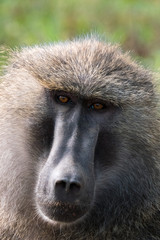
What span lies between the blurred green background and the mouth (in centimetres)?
312

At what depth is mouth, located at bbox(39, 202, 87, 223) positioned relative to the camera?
368cm

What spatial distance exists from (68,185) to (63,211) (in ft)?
0.64

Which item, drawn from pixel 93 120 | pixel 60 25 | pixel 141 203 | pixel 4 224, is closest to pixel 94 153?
pixel 93 120

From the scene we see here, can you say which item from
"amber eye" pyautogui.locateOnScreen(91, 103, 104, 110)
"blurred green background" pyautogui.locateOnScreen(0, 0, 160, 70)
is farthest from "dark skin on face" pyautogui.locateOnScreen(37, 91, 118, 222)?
"blurred green background" pyautogui.locateOnScreen(0, 0, 160, 70)

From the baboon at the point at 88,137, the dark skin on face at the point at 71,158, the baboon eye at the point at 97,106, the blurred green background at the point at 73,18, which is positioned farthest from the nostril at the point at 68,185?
the blurred green background at the point at 73,18

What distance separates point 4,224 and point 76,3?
11.8 ft

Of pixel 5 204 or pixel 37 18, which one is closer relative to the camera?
pixel 5 204

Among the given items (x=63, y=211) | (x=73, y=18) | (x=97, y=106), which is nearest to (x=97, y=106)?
(x=97, y=106)

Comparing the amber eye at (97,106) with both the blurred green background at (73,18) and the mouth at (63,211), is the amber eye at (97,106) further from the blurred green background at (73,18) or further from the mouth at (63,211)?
the blurred green background at (73,18)

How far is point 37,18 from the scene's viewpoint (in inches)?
282

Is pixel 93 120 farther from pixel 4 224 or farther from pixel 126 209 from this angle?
pixel 4 224

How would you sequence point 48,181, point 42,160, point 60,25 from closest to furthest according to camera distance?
point 48,181
point 42,160
point 60,25

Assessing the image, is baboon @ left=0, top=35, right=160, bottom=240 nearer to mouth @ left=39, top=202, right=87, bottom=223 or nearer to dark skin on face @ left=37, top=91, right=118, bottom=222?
dark skin on face @ left=37, top=91, right=118, bottom=222

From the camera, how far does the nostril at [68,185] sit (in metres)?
3.58
